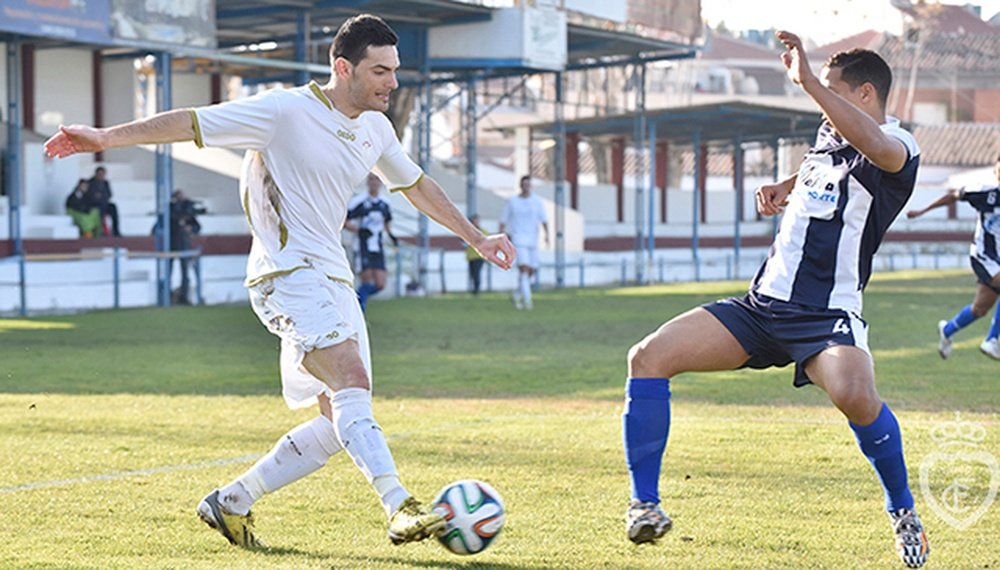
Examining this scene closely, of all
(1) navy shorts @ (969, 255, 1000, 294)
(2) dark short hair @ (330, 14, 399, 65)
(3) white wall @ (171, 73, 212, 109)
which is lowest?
(1) navy shorts @ (969, 255, 1000, 294)

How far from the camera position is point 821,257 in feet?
20.3

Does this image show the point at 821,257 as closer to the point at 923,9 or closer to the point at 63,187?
the point at 63,187

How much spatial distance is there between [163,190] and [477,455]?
20540 mm

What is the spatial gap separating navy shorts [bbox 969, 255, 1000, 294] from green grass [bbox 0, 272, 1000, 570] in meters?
0.84

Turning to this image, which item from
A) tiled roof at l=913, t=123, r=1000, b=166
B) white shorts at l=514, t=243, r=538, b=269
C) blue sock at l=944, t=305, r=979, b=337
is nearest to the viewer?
blue sock at l=944, t=305, r=979, b=337

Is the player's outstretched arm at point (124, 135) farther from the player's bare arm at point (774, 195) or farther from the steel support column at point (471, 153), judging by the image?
the steel support column at point (471, 153)

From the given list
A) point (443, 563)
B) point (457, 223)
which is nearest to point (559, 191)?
point (457, 223)

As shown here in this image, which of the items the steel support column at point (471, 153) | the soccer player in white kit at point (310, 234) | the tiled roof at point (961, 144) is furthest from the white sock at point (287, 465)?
the tiled roof at point (961, 144)

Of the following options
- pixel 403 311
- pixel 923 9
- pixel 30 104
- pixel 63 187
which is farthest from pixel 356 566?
pixel 923 9

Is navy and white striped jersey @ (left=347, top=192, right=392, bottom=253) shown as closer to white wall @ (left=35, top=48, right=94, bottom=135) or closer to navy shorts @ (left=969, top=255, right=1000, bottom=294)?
navy shorts @ (left=969, top=255, right=1000, bottom=294)

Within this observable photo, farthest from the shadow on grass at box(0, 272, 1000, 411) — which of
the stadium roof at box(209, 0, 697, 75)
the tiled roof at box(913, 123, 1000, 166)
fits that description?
the tiled roof at box(913, 123, 1000, 166)

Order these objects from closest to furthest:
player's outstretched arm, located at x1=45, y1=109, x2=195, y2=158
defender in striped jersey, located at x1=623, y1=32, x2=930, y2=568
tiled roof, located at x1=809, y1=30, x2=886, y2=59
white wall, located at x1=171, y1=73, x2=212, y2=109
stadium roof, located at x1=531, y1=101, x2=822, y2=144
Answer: player's outstretched arm, located at x1=45, y1=109, x2=195, y2=158, defender in striped jersey, located at x1=623, y1=32, x2=930, y2=568, white wall, located at x1=171, y1=73, x2=212, y2=109, stadium roof, located at x1=531, y1=101, x2=822, y2=144, tiled roof, located at x1=809, y1=30, x2=886, y2=59

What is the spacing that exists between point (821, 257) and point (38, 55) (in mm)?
30739

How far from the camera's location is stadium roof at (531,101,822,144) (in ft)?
143
